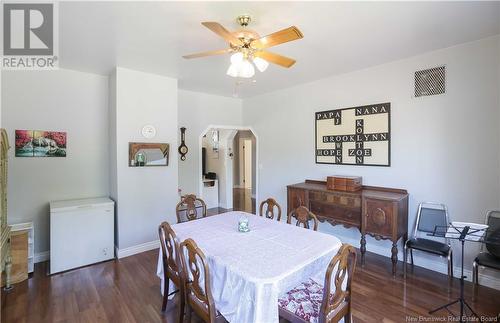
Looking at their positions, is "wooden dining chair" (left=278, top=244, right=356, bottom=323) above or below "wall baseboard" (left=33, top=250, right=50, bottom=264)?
above

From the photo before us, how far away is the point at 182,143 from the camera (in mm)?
4992

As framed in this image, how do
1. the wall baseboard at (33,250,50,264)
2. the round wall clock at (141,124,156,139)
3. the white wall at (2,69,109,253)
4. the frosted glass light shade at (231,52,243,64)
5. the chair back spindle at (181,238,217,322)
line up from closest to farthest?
the chair back spindle at (181,238,217,322) → the frosted glass light shade at (231,52,243,64) → the white wall at (2,69,109,253) → the wall baseboard at (33,250,50,264) → the round wall clock at (141,124,156,139)

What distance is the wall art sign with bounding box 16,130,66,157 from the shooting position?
Answer: 10.8 ft

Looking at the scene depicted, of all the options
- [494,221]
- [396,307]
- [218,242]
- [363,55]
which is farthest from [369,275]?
[363,55]

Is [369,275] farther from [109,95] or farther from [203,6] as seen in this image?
[109,95]

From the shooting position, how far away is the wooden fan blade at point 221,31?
1.69 meters

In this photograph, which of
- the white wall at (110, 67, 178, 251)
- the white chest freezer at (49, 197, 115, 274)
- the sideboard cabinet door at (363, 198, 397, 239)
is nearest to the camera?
the sideboard cabinet door at (363, 198, 397, 239)

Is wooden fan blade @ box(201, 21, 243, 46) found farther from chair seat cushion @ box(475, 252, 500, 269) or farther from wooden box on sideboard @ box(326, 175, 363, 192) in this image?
chair seat cushion @ box(475, 252, 500, 269)

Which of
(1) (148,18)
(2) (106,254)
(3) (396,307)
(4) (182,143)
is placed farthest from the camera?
(4) (182,143)

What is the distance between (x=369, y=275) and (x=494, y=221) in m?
1.41

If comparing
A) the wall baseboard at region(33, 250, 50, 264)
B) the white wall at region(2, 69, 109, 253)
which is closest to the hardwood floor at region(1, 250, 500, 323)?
the wall baseboard at region(33, 250, 50, 264)

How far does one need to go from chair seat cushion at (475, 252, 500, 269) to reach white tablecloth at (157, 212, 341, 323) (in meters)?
1.61

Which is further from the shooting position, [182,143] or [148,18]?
[182,143]

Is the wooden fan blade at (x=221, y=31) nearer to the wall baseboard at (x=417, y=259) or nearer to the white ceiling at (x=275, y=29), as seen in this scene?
the white ceiling at (x=275, y=29)
